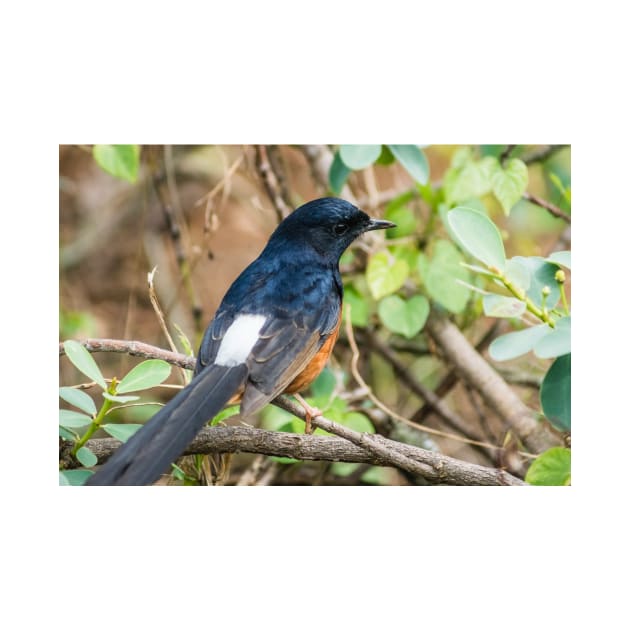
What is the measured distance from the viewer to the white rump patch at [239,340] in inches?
104

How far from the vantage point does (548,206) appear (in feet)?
10.5

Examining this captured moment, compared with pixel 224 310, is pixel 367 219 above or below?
above

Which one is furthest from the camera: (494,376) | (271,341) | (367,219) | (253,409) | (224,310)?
(494,376)

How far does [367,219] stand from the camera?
10.3ft

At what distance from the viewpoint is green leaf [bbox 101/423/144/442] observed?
270 cm

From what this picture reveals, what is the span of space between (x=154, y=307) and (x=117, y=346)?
0.20m

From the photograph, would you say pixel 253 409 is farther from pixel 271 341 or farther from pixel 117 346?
pixel 117 346

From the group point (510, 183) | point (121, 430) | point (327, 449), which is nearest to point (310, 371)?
point (327, 449)

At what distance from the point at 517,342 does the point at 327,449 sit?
0.78 metres

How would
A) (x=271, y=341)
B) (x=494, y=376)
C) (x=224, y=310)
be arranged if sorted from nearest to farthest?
(x=271, y=341) → (x=224, y=310) → (x=494, y=376)

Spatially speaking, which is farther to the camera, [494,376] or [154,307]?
[494,376]

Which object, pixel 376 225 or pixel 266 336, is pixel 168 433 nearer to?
pixel 266 336

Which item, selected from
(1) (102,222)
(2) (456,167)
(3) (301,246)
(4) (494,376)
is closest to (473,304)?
(4) (494,376)

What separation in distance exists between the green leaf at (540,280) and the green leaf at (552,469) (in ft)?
1.69
